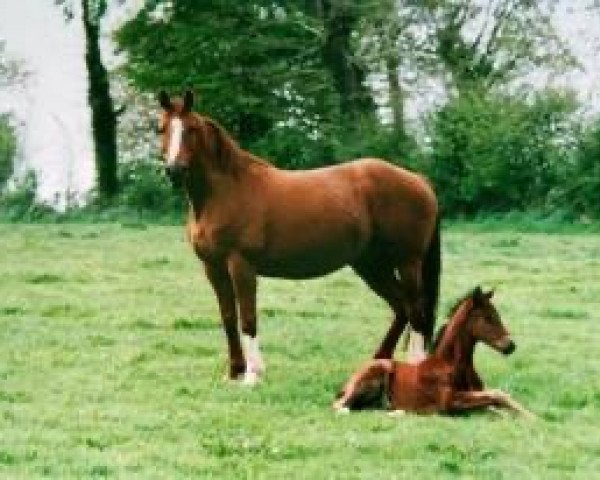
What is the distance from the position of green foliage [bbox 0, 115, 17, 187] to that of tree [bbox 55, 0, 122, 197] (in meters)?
3.41

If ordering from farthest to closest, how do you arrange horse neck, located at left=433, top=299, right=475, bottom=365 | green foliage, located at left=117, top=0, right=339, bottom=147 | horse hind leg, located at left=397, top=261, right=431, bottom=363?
green foliage, located at left=117, top=0, right=339, bottom=147 < horse hind leg, located at left=397, top=261, right=431, bottom=363 < horse neck, located at left=433, top=299, right=475, bottom=365

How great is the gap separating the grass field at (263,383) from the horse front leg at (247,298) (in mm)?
335

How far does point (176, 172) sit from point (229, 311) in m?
1.43

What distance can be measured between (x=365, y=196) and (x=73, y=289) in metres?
7.16

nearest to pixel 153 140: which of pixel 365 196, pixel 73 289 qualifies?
pixel 73 289

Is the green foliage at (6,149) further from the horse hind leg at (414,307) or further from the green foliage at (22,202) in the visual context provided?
the horse hind leg at (414,307)

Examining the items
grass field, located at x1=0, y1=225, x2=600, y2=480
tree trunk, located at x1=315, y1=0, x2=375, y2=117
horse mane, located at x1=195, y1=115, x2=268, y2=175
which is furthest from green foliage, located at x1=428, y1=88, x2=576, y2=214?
horse mane, located at x1=195, y1=115, x2=268, y2=175

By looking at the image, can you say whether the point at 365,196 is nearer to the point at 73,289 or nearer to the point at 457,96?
the point at 73,289

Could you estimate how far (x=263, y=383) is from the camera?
1216 centimetres

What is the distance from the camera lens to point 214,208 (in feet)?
41.3

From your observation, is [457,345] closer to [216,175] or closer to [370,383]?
[370,383]

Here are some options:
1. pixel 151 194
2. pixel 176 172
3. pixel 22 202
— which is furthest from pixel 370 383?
pixel 22 202

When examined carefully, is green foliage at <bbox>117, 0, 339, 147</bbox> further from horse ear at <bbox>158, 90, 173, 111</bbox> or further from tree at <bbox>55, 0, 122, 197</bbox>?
horse ear at <bbox>158, 90, 173, 111</bbox>

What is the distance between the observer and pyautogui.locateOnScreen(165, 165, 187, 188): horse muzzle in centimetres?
1202
